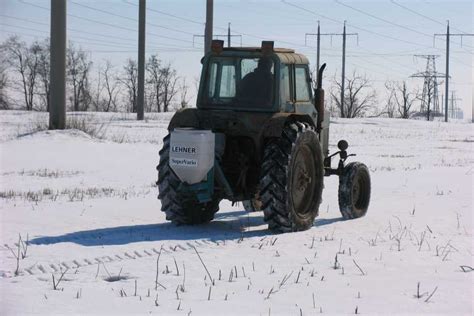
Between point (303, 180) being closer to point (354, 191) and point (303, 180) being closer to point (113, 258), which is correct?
point (354, 191)

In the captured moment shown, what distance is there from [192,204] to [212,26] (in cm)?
2641

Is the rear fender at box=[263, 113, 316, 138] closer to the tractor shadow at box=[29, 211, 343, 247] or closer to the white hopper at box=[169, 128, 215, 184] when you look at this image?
the white hopper at box=[169, 128, 215, 184]

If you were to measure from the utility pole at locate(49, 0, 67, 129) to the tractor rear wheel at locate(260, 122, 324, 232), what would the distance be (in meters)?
15.9

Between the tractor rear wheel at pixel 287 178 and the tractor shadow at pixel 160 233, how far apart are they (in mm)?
356

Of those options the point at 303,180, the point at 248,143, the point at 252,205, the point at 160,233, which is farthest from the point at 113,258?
the point at 252,205

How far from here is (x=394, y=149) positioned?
89.0 ft

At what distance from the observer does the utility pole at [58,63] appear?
23.9m

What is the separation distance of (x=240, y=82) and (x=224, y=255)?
3.00m

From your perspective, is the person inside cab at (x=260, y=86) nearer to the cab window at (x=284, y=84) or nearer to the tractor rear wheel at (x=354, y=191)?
the cab window at (x=284, y=84)

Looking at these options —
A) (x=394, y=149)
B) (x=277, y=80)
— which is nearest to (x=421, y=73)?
(x=394, y=149)

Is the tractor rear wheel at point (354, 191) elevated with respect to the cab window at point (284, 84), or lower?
lower

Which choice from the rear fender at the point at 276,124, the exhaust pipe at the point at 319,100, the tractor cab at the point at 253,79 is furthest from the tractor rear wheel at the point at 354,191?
the rear fender at the point at 276,124

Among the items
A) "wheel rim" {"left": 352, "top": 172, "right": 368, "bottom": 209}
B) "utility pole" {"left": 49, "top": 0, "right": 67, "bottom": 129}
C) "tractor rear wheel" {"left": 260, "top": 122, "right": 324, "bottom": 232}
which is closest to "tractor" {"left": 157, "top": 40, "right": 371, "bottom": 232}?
"tractor rear wheel" {"left": 260, "top": 122, "right": 324, "bottom": 232}

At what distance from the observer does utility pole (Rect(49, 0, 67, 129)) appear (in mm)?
23922
